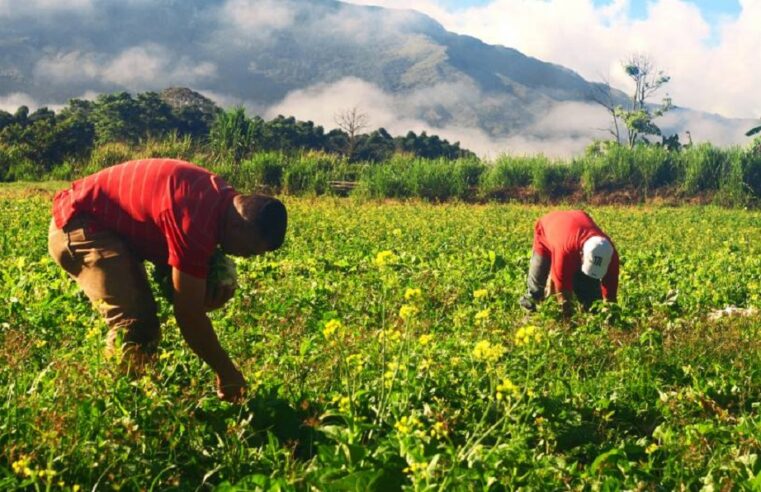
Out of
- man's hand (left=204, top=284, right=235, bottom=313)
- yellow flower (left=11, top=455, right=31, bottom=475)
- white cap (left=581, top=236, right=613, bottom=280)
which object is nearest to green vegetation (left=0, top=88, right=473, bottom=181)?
white cap (left=581, top=236, right=613, bottom=280)

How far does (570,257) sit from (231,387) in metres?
3.05

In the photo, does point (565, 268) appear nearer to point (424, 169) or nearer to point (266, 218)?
point (266, 218)

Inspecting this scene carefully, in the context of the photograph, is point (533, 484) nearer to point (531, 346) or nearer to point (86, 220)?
point (531, 346)

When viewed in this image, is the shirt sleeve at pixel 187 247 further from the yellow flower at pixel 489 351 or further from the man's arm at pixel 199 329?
the yellow flower at pixel 489 351

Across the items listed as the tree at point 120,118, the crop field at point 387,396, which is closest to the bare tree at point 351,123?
the tree at point 120,118

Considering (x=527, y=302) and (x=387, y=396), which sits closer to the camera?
(x=387, y=396)

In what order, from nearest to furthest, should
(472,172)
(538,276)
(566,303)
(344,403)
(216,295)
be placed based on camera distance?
1. (344,403)
2. (216,295)
3. (566,303)
4. (538,276)
5. (472,172)

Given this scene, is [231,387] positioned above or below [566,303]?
below

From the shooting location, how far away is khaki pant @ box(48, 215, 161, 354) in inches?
145

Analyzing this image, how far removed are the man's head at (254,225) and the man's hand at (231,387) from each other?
1.84ft

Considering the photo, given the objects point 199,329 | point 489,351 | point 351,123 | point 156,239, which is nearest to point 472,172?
point 351,123

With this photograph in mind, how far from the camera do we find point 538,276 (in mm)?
6312

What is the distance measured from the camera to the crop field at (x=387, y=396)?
2750 mm

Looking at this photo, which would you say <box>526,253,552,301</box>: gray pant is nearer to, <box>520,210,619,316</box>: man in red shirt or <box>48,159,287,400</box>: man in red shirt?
<box>520,210,619,316</box>: man in red shirt
